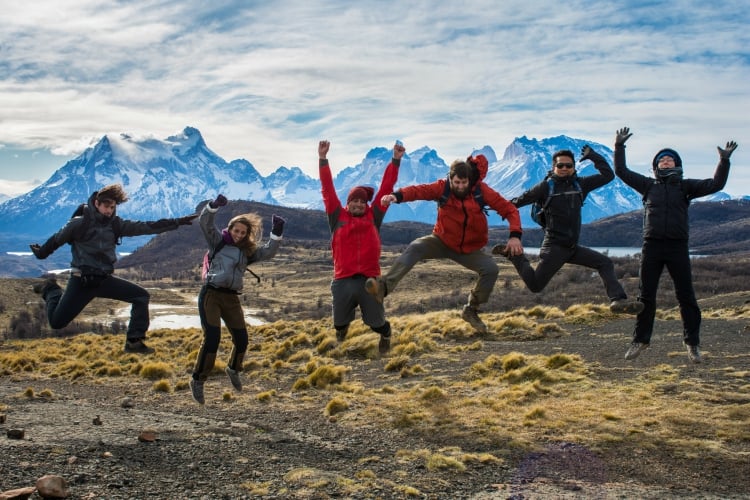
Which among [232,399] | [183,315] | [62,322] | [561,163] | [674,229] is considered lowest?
[183,315]

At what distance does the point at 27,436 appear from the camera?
8.03 metres

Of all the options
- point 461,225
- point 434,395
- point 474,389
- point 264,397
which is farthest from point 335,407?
point 461,225

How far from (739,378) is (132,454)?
919cm

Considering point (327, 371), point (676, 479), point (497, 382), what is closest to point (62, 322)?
point (327, 371)

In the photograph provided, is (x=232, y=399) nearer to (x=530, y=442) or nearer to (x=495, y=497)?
(x=530, y=442)

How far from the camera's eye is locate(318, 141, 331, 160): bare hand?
10.6 m

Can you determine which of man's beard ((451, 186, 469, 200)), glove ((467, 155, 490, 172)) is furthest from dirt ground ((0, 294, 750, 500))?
glove ((467, 155, 490, 172))

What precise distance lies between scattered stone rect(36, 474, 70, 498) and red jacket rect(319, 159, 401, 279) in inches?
207

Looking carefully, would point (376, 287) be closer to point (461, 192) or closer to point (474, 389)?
point (461, 192)

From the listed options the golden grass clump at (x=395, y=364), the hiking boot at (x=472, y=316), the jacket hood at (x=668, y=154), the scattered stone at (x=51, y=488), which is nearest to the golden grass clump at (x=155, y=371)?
the golden grass clump at (x=395, y=364)

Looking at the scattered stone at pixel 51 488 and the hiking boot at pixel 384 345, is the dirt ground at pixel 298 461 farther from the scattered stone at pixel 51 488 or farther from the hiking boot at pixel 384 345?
the hiking boot at pixel 384 345

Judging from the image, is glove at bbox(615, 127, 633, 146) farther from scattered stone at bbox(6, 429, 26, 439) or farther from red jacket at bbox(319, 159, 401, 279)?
scattered stone at bbox(6, 429, 26, 439)

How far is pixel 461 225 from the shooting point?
10.1m

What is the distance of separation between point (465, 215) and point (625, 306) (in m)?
2.76
